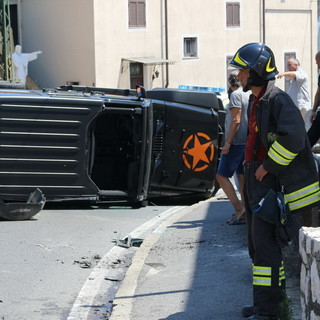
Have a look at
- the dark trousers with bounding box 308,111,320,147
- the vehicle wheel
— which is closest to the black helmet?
the dark trousers with bounding box 308,111,320,147

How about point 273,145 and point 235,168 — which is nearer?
point 273,145

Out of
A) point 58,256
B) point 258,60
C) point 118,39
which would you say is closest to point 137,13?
point 118,39

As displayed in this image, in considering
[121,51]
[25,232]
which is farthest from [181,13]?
[25,232]

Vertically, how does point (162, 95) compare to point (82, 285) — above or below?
above

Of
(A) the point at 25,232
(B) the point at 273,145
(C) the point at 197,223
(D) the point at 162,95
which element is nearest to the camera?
(B) the point at 273,145

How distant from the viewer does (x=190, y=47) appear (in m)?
42.4

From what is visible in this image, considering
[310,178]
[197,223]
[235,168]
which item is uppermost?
[310,178]

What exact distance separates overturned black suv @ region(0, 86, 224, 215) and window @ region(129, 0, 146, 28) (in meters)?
27.1

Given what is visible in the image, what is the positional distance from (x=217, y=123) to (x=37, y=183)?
2.84 metres

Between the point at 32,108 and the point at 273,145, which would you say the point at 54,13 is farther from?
the point at 273,145

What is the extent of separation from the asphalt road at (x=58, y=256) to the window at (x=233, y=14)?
32043 mm

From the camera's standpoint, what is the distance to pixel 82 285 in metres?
7.80

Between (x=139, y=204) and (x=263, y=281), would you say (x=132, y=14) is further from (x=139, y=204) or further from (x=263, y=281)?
(x=263, y=281)

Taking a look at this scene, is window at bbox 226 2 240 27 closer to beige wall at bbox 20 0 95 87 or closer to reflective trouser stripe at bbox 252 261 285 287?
beige wall at bbox 20 0 95 87
